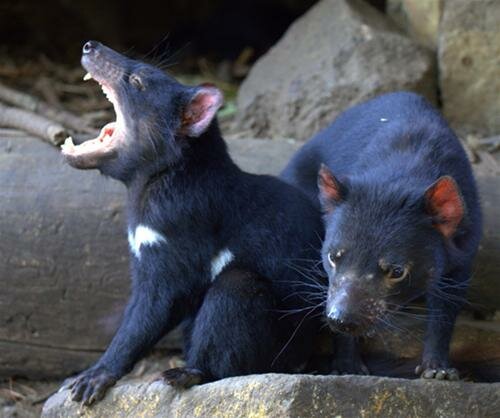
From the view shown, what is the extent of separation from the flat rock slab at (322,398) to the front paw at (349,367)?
90cm

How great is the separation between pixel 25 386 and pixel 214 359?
183cm

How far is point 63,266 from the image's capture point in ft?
22.0

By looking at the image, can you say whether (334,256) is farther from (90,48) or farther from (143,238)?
(90,48)

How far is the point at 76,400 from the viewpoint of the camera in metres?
5.54

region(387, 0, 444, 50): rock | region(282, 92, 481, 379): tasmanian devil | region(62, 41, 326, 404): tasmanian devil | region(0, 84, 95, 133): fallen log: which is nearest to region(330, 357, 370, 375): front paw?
region(282, 92, 481, 379): tasmanian devil

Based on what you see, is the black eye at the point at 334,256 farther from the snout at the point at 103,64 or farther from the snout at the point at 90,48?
the snout at the point at 90,48

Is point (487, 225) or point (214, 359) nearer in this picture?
point (214, 359)

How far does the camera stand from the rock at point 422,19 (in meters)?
8.23

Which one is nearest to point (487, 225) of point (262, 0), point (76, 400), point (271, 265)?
point (271, 265)

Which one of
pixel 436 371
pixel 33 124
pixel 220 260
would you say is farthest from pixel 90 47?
pixel 436 371

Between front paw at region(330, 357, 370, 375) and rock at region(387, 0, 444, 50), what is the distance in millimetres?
2984

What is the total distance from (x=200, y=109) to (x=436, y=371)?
1736 millimetres

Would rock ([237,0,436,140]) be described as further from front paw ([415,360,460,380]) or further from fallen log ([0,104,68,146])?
front paw ([415,360,460,380])

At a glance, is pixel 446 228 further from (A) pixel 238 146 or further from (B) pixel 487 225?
(A) pixel 238 146
